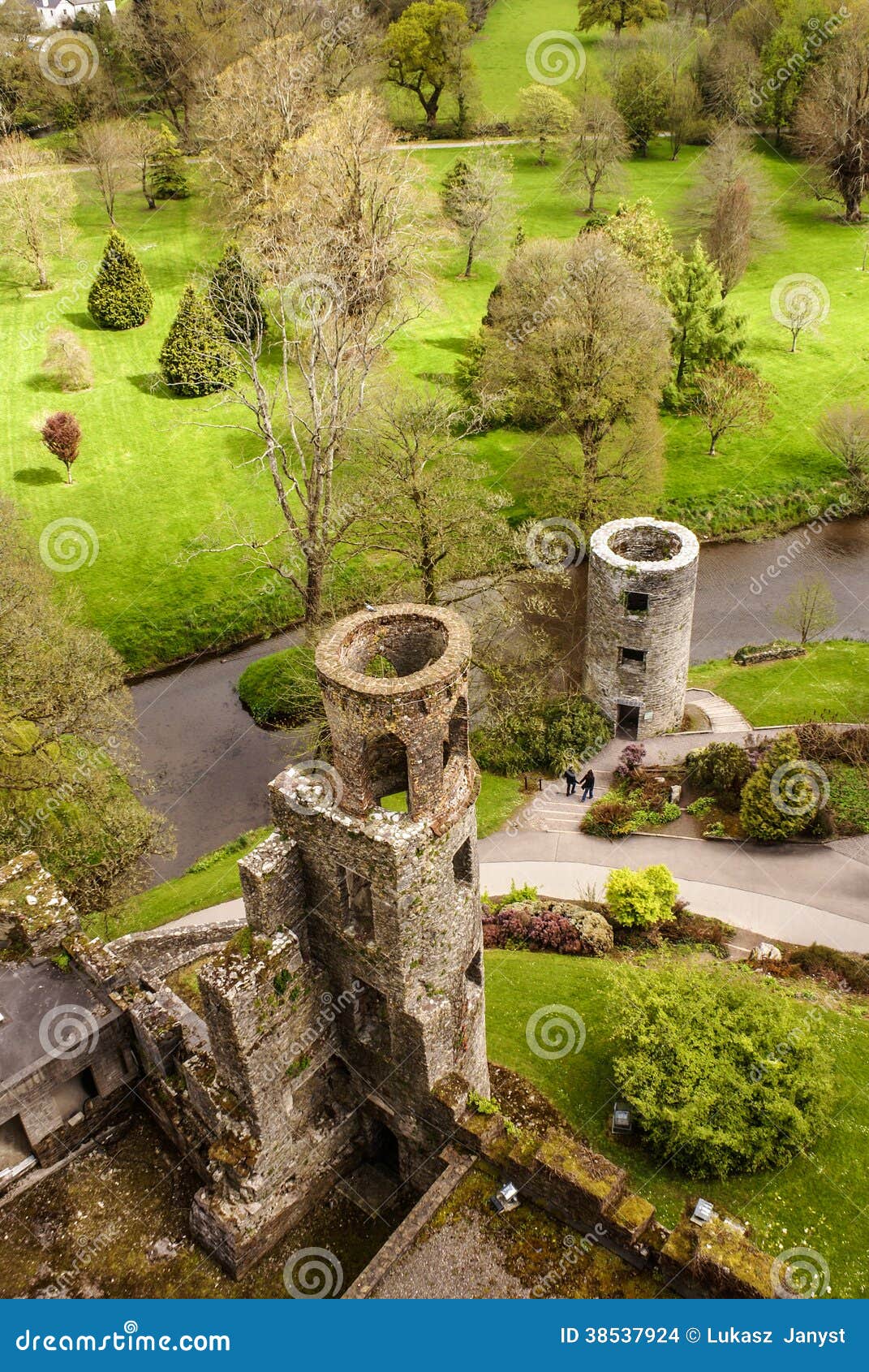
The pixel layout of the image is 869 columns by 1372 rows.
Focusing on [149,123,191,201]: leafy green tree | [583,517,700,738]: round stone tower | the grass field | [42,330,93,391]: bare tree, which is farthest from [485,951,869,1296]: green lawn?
[149,123,191,201]: leafy green tree

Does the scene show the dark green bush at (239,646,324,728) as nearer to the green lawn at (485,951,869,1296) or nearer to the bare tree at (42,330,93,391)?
the green lawn at (485,951,869,1296)

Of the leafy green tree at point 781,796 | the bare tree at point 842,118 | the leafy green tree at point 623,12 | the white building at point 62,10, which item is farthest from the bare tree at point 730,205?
the white building at point 62,10

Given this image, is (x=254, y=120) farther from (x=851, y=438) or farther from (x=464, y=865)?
(x=464, y=865)

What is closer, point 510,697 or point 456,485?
point 510,697

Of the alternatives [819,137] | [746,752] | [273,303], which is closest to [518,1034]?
[746,752]

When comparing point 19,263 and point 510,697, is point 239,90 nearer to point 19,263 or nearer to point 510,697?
point 19,263

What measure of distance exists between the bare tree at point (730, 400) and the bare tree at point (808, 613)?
38.1 feet

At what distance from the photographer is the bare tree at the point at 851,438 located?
158 ft

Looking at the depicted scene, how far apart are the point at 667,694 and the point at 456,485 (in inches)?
450

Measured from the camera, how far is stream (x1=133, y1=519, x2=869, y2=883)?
34656 millimetres

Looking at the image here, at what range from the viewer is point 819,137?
7081 cm

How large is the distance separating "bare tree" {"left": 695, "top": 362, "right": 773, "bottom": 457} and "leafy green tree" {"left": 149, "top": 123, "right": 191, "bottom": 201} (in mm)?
42583

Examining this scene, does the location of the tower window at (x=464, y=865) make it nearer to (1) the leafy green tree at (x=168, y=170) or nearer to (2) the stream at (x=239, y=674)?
(2) the stream at (x=239, y=674)

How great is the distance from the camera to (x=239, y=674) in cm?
4097
